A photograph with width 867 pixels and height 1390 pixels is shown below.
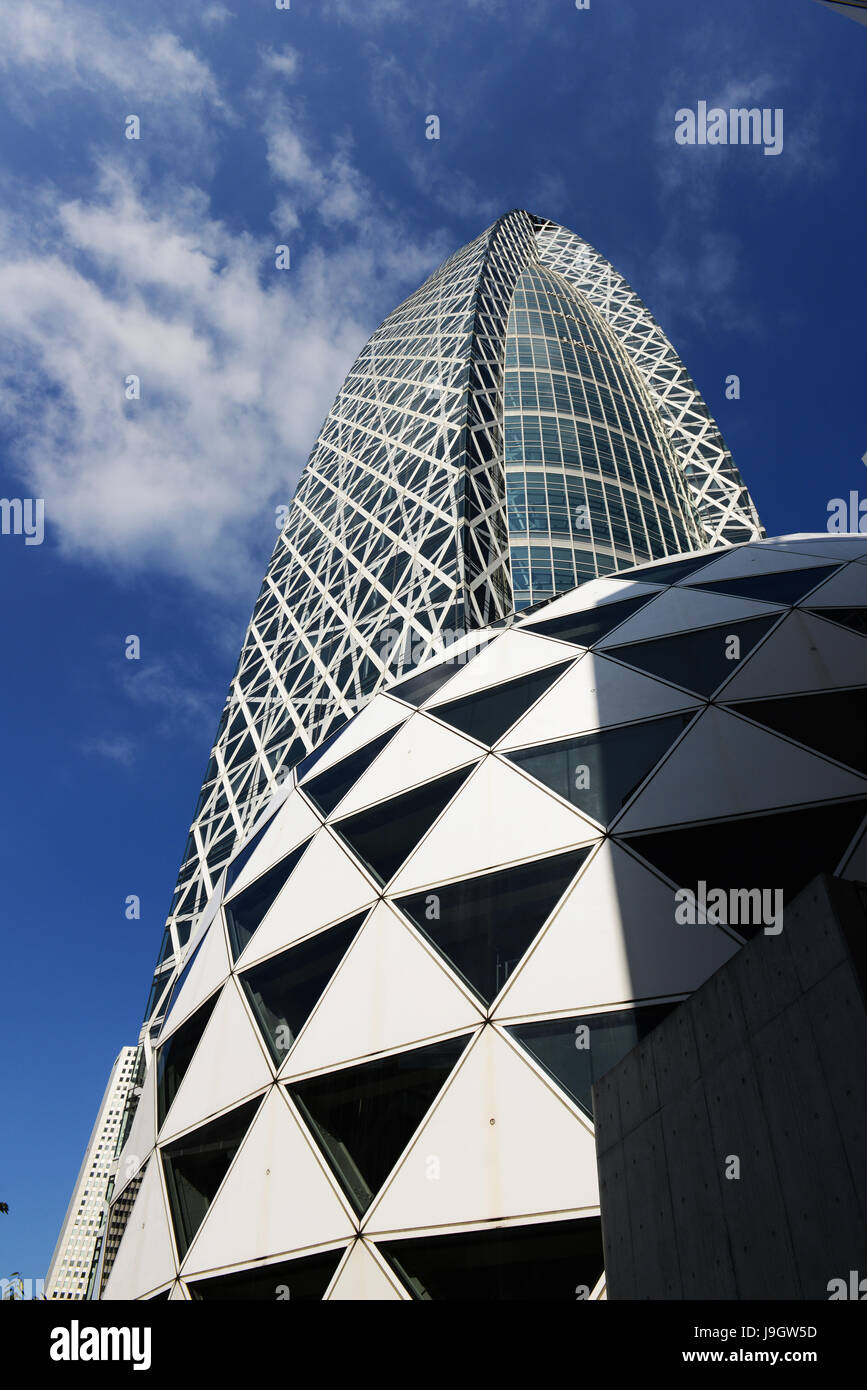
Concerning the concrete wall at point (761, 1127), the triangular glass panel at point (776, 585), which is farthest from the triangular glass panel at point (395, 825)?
the triangular glass panel at point (776, 585)

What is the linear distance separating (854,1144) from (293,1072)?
805 cm

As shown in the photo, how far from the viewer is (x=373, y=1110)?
10.2 meters

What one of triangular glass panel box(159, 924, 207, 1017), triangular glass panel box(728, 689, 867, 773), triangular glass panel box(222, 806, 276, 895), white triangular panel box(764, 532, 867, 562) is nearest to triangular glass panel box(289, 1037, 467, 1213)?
triangular glass panel box(159, 924, 207, 1017)

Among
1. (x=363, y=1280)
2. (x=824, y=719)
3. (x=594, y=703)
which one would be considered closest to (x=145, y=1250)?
(x=363, y=1280)

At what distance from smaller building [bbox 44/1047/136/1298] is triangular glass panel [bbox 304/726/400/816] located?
108 meters

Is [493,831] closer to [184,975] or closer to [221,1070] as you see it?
[221,1070]

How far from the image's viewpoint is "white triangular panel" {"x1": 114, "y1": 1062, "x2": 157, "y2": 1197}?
1316cm

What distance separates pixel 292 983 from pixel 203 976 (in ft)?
10.8

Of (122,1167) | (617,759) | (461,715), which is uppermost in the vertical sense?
(461,715)

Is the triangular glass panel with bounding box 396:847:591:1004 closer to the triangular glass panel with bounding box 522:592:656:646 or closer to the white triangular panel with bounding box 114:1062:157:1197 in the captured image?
the white triangular panel with bounding box 114:1062:157:1197

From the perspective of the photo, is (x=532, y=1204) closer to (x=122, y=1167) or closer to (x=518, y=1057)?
(x=518, y=1057)
